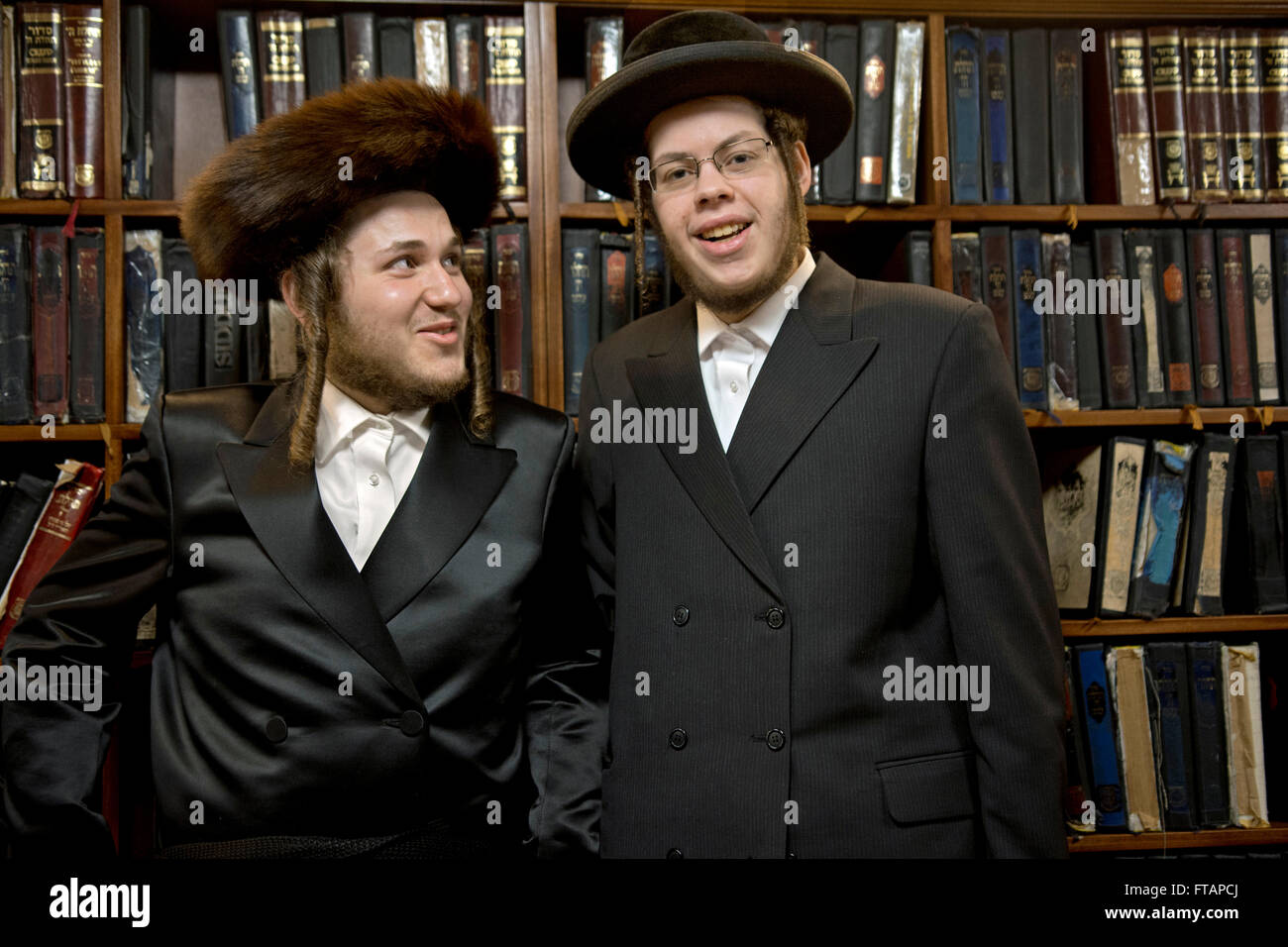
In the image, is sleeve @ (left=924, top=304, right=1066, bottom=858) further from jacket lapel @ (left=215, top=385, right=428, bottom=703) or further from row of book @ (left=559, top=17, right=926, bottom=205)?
jacket lapel @ (left=215, top=385, right=428, bottom=703)

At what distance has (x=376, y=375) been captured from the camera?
147cm

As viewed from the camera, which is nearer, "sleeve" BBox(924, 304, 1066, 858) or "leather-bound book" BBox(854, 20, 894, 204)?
"sleeve" BBox(924, 304, 1066, 858)

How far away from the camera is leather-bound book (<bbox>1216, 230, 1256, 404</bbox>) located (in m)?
1.89

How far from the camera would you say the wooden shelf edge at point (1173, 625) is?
1.85 meters

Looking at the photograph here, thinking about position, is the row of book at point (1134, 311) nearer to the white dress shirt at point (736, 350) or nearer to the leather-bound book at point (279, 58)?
the white dress shirt at point (736, 350)

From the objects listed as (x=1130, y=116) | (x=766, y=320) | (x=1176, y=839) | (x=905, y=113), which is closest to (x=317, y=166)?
(x=766, y=320)

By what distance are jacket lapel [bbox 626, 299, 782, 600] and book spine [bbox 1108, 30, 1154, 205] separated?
0.97 meters

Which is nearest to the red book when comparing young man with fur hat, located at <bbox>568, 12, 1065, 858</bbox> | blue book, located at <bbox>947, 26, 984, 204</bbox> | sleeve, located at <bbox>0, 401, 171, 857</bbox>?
sleeve, located at <bbox>0, 401, 171, 857</bbox>

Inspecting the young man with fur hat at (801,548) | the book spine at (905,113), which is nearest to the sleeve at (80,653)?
the young man with fur hat at (801,548)

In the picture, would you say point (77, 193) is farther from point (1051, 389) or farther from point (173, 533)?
point (1051, 389)

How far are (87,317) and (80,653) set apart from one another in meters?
0.71

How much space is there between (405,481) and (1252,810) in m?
1.74

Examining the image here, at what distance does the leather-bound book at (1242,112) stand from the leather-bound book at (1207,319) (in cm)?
12

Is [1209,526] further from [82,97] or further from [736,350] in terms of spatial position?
[82,97]
